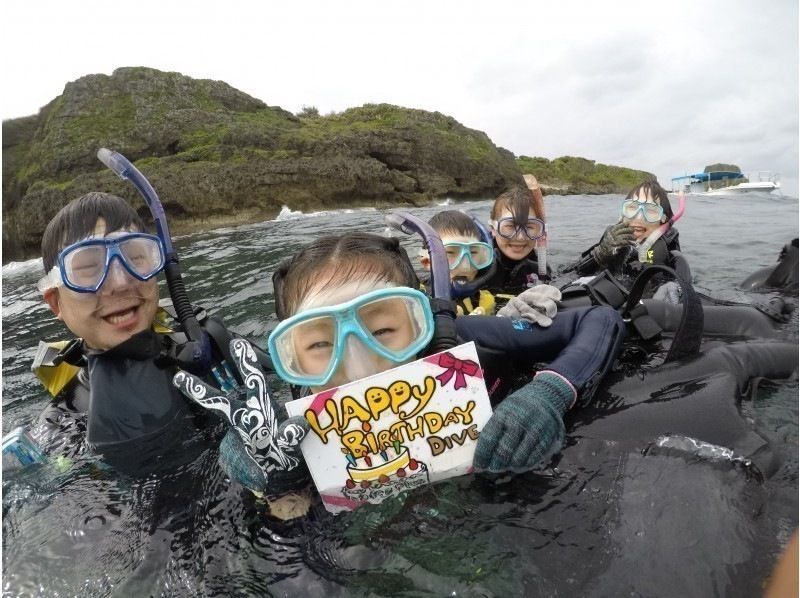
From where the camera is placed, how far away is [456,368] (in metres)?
1.71

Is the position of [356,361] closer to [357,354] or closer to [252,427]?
[357,354]

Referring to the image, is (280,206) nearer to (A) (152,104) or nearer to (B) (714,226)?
(A) (152,104)

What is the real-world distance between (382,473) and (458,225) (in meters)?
2.60

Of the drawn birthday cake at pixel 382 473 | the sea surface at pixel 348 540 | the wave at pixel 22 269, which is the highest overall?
the wave at pixel 22 269

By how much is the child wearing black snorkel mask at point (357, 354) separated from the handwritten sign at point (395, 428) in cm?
7

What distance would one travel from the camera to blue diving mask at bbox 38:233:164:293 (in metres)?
2.26

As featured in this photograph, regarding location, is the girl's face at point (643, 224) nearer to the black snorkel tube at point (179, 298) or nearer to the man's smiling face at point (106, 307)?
the black snorkel tube at point (179, 298)

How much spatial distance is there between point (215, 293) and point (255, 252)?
3880 mm

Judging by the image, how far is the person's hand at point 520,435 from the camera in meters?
1.64

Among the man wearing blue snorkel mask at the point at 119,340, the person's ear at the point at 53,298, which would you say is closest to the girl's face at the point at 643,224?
the man wearing blue snorkel mask at the point at 119,340

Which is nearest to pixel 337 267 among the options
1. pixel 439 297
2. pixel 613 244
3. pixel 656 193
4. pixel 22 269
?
pixel 439 297

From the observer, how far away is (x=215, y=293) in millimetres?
6445

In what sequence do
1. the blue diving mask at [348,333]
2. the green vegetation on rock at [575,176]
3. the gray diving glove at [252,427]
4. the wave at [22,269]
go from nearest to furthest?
the gray diving glove at [252,427]
the blue diving mask at [348,333]
the wave at [22,269]
the green vegetation on rock at [575,176]

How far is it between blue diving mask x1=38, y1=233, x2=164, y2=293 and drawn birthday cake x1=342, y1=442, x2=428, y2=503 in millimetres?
1617
